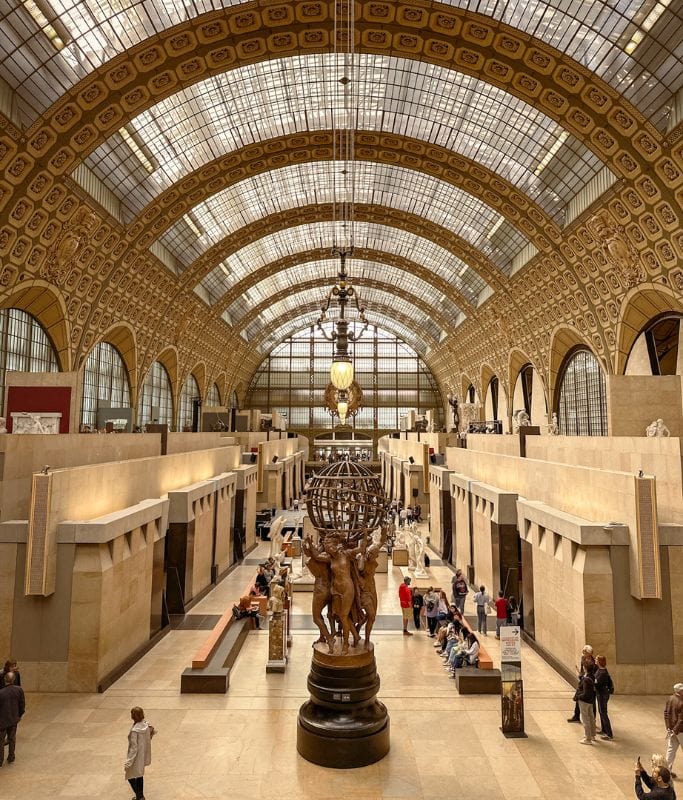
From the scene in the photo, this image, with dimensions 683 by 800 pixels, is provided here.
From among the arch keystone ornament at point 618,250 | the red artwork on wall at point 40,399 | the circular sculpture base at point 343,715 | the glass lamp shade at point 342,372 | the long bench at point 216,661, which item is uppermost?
the arch keystone ornament at point 618,250

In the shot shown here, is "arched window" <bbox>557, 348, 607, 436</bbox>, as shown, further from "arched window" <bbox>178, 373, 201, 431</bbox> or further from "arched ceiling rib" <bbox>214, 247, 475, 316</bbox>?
"arched window" <bbox>178, 373, 201, 431</bbox>

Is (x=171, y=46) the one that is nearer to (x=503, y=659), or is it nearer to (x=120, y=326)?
(x=120, y=326)

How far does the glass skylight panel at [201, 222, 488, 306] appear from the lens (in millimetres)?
39719

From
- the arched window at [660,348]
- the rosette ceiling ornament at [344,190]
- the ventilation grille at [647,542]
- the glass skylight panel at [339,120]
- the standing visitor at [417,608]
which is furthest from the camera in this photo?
the glass skylight panel at [339,120]

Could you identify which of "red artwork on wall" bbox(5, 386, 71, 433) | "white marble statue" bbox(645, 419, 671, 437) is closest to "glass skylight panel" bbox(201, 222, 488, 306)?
"red artwork on wall" bbox(5, 386, 71, 433)

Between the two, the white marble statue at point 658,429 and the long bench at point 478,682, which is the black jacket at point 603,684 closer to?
the long bench at point 478,682

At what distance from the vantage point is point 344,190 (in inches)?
1374

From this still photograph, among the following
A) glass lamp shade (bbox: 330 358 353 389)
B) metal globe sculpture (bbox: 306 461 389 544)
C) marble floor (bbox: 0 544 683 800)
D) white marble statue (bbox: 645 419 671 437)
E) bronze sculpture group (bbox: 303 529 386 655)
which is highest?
glass lamp shade (bbox: 330 358 353 389)

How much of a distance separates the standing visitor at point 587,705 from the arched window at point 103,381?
79.6ft

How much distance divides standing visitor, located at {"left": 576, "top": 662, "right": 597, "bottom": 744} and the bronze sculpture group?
3.10m

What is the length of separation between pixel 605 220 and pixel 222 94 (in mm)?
16128

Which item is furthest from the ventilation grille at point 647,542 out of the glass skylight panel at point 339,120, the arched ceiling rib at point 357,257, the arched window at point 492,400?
the arched window at point 492,400

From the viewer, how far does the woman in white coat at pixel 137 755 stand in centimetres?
648

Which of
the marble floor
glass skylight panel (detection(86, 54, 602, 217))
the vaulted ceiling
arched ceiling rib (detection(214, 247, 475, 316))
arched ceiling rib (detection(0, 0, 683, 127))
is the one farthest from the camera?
arched ceiling rib (detection(214, 247, 475, 316))
